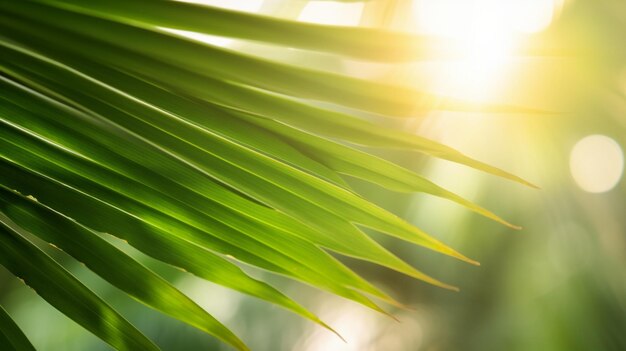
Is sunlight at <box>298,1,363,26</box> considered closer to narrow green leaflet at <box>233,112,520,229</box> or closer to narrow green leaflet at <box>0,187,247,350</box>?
narrow green leaflet at <box>233,112,520,229</box>

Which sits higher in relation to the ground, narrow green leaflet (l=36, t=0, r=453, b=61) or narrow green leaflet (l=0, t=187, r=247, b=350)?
narrow green leaflet (l=36, t=0, r=453, b=61)

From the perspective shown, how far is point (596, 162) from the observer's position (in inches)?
92.2

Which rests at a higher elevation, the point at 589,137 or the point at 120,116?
the point at 589,137

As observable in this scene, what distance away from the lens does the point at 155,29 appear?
0.96 ft

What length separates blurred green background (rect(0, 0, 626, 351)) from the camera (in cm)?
212


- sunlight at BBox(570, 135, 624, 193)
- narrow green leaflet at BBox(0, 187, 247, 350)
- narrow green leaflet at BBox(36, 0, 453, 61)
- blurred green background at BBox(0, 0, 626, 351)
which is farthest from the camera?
sunlight at BBox(570, 135, 624, 193)

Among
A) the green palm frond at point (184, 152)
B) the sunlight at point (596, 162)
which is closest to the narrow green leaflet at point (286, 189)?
the green palm frond at point (184, 152)

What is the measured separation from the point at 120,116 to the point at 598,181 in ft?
7.37

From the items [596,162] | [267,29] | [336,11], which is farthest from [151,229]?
[596,162]

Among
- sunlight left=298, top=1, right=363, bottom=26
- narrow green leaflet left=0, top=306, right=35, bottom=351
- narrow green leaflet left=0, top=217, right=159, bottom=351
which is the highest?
sunlight left=298, top=1, right=363, bottom=26

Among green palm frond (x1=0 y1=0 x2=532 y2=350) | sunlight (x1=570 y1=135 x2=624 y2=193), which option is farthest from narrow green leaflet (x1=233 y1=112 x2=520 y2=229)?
sunlight (x1=570 y1=135 x2=624 y2=193)

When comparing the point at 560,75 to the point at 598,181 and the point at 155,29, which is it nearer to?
the point at 598,181

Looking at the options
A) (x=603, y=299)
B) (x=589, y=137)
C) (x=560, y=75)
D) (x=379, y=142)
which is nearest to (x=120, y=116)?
(x=379, y=142)

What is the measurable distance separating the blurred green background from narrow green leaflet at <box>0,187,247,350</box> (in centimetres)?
153
